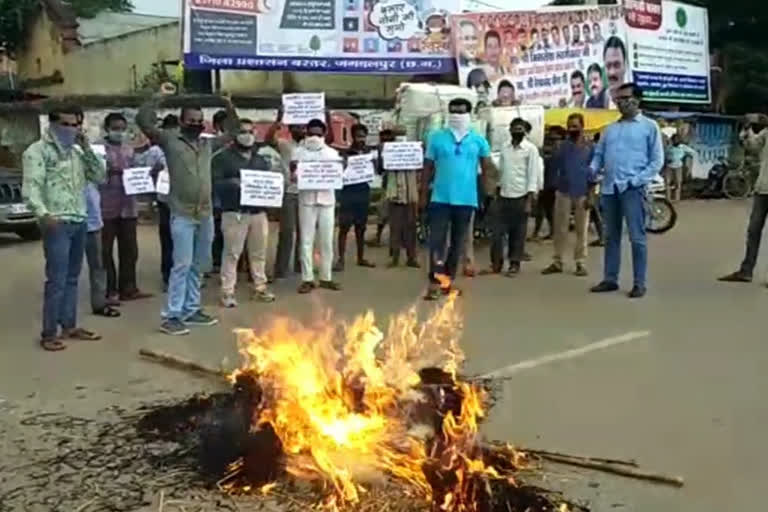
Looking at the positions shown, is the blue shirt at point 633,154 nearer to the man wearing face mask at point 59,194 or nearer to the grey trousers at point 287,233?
the grey trousers at point 287,233

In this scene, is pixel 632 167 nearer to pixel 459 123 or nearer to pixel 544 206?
pixel 459 123

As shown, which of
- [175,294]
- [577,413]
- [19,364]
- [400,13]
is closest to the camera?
[577,413]

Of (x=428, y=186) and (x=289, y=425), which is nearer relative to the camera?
(x=289, y=425)

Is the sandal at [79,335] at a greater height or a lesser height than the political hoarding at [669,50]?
lesser

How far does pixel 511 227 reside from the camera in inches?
479

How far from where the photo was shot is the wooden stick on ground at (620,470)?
4.99m

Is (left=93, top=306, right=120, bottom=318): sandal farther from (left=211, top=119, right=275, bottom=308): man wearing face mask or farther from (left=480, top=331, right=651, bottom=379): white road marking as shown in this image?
(left=480, top=331, right=651, bottom=379): white road marking

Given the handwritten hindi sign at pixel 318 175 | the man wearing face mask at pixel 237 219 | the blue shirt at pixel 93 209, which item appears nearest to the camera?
the blue shirt at pixel 93 209

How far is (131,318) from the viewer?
950cm

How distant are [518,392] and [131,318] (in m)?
4.21

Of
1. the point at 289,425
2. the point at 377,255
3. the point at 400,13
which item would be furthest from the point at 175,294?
the point at 400,13

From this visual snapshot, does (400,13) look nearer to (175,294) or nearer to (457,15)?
(457,15)

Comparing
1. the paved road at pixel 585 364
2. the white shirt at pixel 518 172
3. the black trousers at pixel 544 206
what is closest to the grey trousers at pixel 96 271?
the paved road at pixel 585 364

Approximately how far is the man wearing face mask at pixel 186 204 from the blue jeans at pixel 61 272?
0.76 metres
